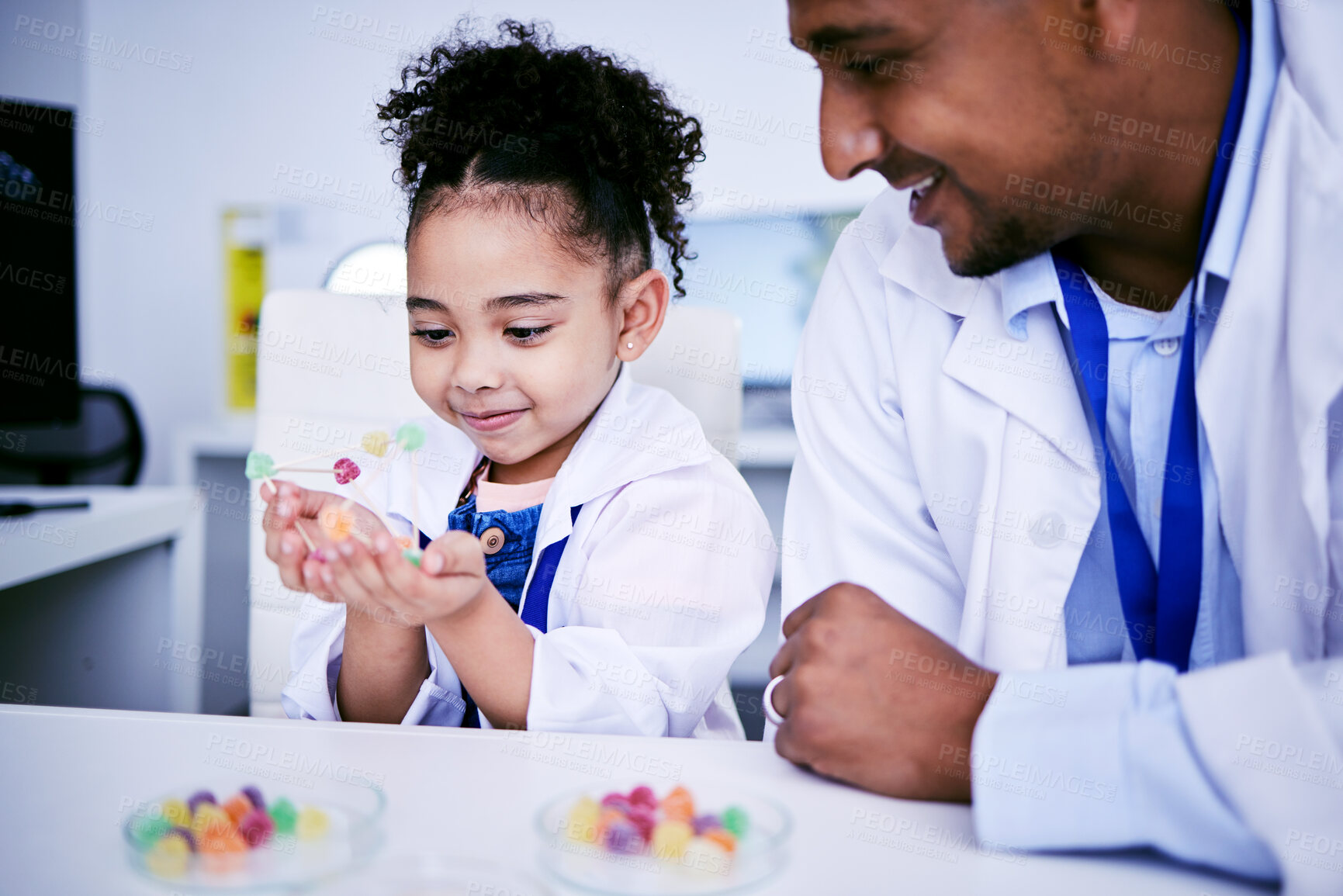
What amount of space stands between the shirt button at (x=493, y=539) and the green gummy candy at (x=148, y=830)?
66cm

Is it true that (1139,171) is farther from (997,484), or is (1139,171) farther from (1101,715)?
(1101,715)

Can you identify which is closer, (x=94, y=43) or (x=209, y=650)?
(x=209, y=650)

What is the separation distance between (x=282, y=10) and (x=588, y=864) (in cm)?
407

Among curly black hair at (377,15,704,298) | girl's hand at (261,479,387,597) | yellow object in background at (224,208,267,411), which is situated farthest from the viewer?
yellow object in background at (224,208,267,411)

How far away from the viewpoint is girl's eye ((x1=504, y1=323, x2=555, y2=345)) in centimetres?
111

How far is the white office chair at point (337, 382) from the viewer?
1.34 metres

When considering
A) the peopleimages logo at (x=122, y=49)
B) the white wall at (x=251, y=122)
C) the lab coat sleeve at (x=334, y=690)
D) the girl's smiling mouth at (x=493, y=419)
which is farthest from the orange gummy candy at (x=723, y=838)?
the peopleimages logo at (x=122, y=49)

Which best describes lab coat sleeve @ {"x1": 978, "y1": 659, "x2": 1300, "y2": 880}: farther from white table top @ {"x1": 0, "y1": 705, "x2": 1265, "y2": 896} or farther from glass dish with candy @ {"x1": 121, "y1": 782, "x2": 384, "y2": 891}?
glass dish with candy @ {"x1": 121, "y1": 782, "x2": 384, "y2": 891}

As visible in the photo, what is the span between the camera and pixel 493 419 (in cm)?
115

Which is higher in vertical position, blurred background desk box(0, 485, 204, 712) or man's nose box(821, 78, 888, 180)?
man's nose box(821, 78, 888, 180)

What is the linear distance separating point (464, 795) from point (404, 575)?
0.19m

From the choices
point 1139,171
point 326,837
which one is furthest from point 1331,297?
point 326,837

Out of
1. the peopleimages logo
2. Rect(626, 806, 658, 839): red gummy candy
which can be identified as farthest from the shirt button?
the peopleimages logo

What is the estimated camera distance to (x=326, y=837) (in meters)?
0.54
